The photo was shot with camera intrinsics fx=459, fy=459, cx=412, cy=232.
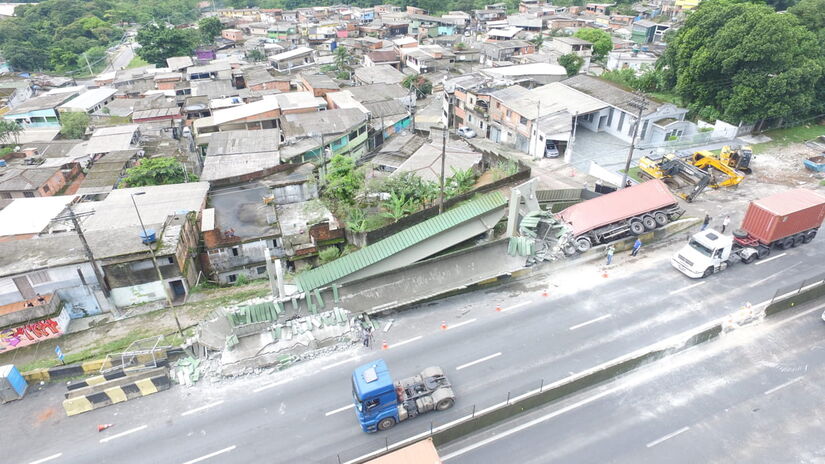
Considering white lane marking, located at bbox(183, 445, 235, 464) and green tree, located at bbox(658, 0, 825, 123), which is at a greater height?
green tree, located at bbox(658, 0, 825, 123)

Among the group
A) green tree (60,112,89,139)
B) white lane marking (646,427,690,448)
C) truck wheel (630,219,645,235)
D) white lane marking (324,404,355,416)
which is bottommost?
green tree (60,112,89,139)

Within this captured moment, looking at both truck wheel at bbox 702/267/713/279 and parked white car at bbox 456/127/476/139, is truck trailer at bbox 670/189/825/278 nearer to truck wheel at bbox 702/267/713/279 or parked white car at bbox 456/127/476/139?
truck wheel at bbox 702/267/713/279

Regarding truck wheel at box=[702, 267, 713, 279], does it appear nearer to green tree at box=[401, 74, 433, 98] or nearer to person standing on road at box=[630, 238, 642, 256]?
person standing on road at box=[630, 238, 642, 256]

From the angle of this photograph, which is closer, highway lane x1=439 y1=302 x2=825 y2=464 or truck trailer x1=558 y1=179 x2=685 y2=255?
highway lane x1=439 y1=302 x2=825 y2=464

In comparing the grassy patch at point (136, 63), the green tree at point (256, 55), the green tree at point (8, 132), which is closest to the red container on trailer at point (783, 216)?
the green tree at point (8, 132)

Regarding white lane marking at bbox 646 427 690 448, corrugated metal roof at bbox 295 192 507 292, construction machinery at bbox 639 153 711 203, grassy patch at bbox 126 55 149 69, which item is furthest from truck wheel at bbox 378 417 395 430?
grassy patch at bbox 126 55 149 69

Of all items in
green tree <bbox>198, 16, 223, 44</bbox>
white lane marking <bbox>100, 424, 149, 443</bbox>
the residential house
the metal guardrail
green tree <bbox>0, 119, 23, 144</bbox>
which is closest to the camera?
white lane marking <bbox>100, 424, 149, 443</bbox>

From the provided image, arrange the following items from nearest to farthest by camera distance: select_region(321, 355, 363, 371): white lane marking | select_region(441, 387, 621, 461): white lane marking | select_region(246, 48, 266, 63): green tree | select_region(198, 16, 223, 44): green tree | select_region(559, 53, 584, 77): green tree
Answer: select_region(441, 387, 621, 461): white lane marking
select_region(321, 355, 363, 371): white lane marking
select_region(559, 53, 584, 77): green tree
select_region(246, 48, 266, 63): green tree
select_region(198, 16, 223, 44): green tree
